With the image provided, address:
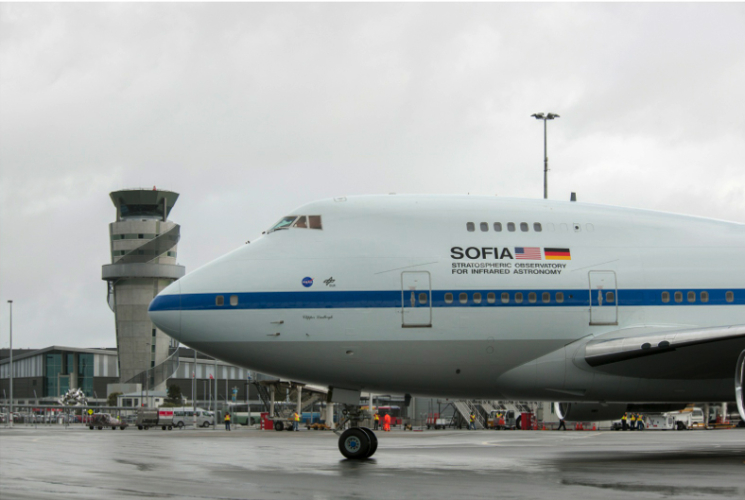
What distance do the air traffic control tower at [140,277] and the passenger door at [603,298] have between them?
112525mm

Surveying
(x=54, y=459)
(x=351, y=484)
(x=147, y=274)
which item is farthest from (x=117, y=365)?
(x=351, y=484)

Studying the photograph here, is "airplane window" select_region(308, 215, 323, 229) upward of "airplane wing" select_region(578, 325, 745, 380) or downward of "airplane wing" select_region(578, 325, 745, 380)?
upward

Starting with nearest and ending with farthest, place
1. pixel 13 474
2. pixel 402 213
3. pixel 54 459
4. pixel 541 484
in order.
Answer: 1. pixel 541 484
2. pixel 13 474
3. pixel 402 213
4. pixel 54 459

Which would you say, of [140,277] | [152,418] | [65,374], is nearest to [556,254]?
[152,418]

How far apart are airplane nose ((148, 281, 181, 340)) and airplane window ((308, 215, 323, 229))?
303cm

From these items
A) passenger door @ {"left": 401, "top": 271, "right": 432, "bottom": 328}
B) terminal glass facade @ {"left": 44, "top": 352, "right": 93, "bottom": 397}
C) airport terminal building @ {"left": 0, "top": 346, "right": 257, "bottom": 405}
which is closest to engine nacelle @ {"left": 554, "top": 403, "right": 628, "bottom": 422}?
passenger door @ {"left": 401, "top": 271, "right": 432, "bottom": 328}

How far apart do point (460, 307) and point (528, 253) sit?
1.87 metres

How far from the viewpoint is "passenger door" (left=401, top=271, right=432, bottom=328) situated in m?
16.5

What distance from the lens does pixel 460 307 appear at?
16516 mm

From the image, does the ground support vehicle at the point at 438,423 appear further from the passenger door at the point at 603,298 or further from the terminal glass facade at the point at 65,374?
the terminal glass facade at the point at 65,374

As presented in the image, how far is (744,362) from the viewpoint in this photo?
14.6 m

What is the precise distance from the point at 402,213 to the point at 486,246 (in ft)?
6.33

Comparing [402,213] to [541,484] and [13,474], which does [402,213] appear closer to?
[541,484]

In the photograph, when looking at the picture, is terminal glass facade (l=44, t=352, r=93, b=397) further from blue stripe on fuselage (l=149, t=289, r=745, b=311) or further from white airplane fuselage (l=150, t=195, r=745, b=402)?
white airplane fuselage (l=150, t=195, r=745, b=402)
